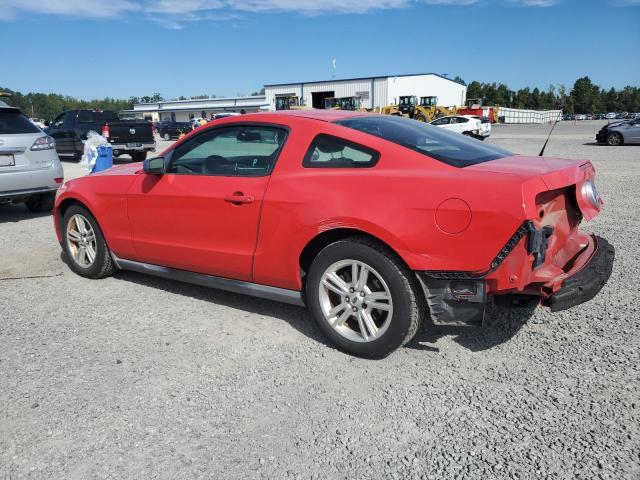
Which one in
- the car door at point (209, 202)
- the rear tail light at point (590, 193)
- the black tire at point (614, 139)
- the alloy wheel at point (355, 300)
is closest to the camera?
the alloy wheel at point (355, 300)

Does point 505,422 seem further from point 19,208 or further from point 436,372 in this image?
point 19,208

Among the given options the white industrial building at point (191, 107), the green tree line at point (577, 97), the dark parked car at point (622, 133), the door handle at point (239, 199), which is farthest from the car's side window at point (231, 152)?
the green tree line at point (577, 97)

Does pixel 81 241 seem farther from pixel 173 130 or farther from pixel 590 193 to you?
pixel 173 130

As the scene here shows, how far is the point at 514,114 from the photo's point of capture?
7619cm

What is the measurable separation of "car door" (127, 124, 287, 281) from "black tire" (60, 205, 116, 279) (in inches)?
21.5

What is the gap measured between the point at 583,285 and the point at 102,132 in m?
17.1

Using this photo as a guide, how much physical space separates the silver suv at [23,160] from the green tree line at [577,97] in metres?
107

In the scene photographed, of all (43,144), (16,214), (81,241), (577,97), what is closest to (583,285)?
(81,241)

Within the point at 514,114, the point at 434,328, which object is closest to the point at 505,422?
the point at 434,328

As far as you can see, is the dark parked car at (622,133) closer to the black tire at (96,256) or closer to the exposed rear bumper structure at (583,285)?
the exposed rear bumper structure at (583,285)

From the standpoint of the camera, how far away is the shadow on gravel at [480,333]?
3.61 m

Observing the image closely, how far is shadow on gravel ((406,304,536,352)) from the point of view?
3.61 metres

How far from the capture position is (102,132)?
17328 millimetres

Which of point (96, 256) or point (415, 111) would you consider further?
point (415, 111)
